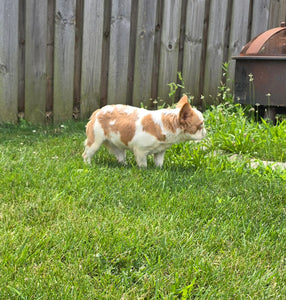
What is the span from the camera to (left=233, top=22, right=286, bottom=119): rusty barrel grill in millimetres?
4652

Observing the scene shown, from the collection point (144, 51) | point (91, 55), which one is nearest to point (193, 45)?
point (144, 51)

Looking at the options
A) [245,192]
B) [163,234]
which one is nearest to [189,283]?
[163,234]

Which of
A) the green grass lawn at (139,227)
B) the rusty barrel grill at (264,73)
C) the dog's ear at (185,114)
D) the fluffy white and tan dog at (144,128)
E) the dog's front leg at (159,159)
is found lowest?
the green grass lawn at (139,227)

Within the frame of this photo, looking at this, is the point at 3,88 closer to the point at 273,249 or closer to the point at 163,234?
the point at 163,234

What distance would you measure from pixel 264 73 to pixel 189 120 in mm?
1961

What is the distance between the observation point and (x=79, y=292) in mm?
1646

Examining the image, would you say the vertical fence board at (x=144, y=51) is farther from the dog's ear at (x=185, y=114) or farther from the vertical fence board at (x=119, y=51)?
the dog's ear at (x=185, y=114)

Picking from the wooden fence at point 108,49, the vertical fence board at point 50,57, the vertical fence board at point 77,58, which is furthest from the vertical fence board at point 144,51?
the vertical fence board at point 50,57

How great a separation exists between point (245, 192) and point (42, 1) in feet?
10.5

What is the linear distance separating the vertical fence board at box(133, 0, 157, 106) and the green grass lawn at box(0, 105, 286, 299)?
193cm

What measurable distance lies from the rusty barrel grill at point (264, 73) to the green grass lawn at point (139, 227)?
3.99 ft

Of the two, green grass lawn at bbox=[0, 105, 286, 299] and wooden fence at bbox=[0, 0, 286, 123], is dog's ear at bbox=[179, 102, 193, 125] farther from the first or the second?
wooden fence at bbox=[0, 0, 286, 123]

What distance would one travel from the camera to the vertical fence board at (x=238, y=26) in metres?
5.90

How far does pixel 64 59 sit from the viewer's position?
4.91 meters
